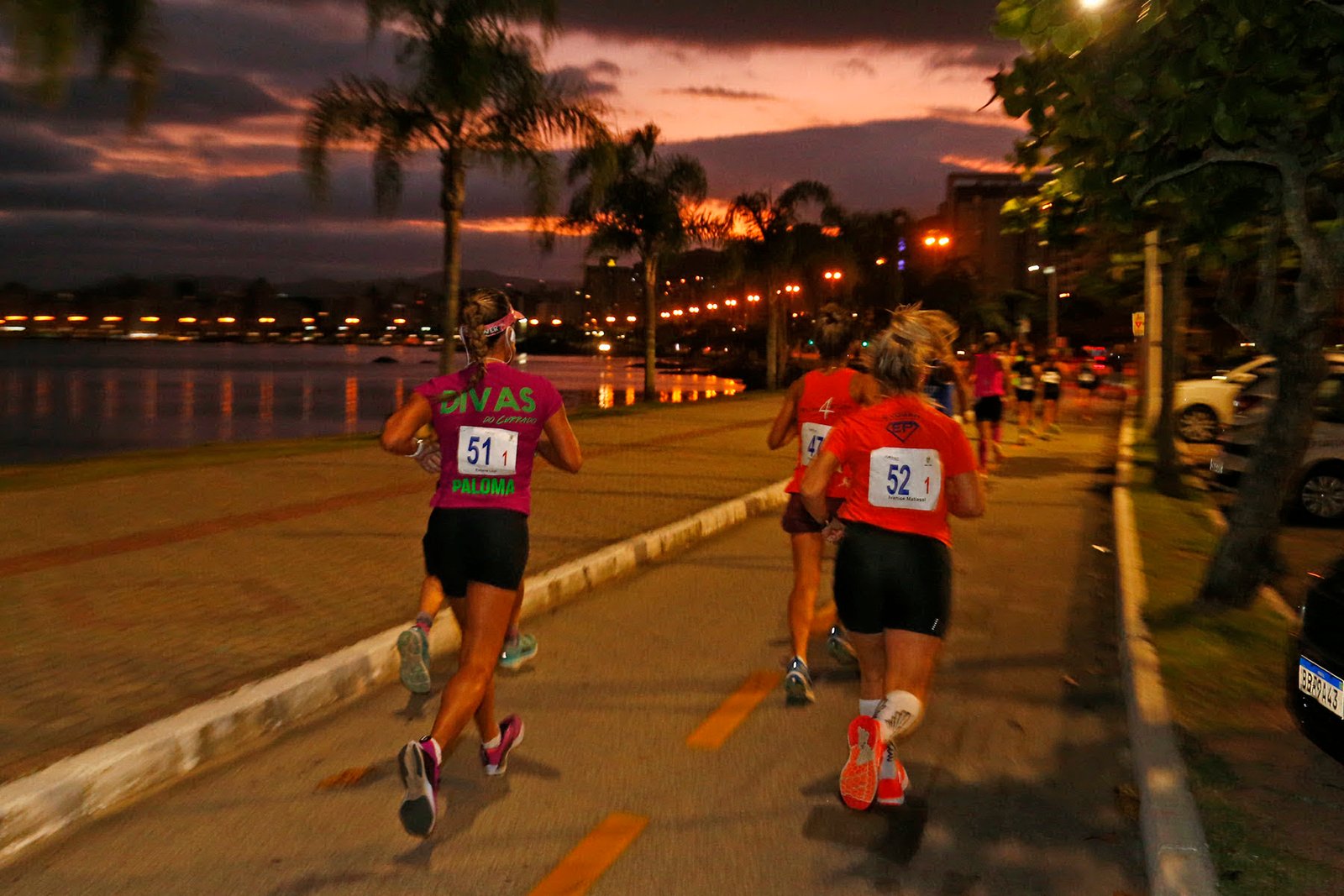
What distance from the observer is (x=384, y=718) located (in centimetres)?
549

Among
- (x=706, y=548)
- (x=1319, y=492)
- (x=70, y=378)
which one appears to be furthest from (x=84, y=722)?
(x=70, y=378)

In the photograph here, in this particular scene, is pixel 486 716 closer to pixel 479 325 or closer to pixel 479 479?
pixel 479 479

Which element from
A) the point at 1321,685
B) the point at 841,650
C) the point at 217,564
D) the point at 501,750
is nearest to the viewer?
the point at 1321,685

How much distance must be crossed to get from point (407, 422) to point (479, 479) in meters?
0.35

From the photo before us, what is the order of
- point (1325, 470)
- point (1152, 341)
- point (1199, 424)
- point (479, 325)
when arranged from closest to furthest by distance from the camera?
point (479, 325) < point (1325, 470) < point (1152, 341) < point (1199, 424)

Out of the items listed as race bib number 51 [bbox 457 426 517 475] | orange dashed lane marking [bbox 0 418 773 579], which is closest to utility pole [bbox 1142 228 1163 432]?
orange dashed lane marking [bbox 0 418 773 579]

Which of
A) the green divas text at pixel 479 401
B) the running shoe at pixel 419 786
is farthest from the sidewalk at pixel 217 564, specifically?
the green divas text at pixel 479 401

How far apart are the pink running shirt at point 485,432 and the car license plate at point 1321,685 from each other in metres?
3.14

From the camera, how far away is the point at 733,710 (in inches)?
220

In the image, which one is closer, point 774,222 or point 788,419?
point 788,419

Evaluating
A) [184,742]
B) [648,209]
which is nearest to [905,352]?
[184,742]

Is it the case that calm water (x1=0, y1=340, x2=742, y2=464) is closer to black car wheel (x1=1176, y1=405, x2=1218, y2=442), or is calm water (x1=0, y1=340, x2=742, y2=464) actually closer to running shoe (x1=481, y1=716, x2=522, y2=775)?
running shoe (x1=481, y1=716, x2=522, y2=775)

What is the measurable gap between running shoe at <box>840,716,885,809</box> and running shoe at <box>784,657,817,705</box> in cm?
146

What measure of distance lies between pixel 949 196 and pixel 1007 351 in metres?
124
